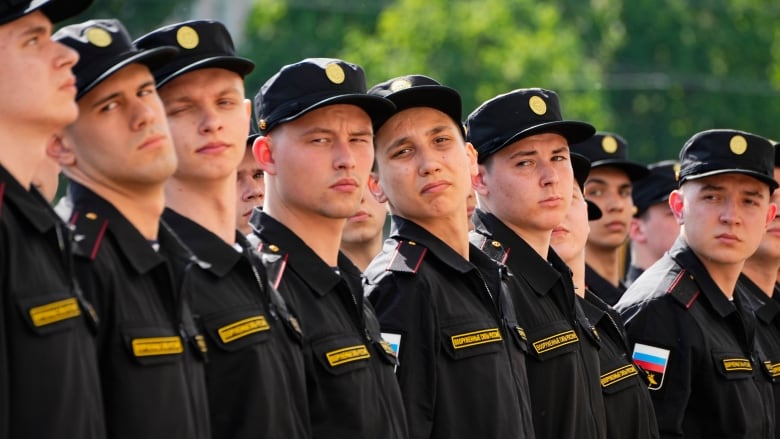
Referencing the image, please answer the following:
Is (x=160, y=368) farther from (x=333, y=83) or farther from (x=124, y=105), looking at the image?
(x=333, y=83)

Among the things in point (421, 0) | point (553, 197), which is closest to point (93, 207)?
point (553, 197)

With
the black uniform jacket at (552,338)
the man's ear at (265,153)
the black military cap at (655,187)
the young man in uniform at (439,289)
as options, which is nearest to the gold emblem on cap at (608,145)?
the black military cap at (655,187)

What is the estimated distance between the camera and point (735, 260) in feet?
24.5

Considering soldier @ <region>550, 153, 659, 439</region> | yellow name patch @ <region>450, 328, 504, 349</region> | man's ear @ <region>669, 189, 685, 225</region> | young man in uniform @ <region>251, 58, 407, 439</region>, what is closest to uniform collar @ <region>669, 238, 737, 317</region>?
man's ear @ <region>669, 189, 685, 225</region>

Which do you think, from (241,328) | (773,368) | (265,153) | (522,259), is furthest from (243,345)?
(773,368)

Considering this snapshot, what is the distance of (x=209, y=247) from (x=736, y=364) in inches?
126

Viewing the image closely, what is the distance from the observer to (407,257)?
231 inches

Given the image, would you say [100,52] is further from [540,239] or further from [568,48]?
[568,48]

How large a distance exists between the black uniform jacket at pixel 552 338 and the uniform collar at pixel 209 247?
1723mm

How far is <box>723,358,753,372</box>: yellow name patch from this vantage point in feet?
23.3

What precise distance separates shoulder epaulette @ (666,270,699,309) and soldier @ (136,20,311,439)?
8.98 feet

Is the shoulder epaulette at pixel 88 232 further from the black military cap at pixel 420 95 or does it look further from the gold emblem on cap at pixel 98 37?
the black military cap at pixel 420 95

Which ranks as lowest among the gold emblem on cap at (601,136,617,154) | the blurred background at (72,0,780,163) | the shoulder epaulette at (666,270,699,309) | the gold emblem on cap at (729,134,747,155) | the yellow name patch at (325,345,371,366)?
the yellow name patch at (325,345,371,366)

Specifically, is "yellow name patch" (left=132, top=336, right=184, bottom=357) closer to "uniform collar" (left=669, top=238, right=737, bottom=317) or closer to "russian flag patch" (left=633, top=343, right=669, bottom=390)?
"russian flag patch" (left=633, top=343, right=669, bottom=390)
